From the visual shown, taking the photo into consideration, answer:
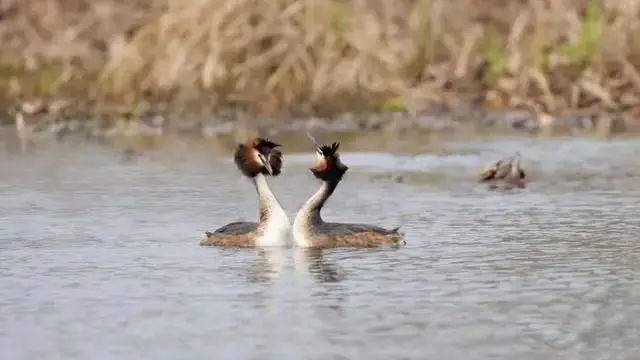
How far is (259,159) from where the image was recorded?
14328 millimetres

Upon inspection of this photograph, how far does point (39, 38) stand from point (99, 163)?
11622mm

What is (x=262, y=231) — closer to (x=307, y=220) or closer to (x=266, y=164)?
(x=307, y=220)

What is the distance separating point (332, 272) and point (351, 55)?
16473mm

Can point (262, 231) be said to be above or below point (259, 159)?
below

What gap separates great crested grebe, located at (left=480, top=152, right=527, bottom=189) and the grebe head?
4.14 m

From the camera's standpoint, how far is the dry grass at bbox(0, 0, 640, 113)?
28188mm

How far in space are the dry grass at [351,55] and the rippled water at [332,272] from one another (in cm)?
834

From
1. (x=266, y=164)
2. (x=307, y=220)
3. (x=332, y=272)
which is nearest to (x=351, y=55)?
(x=266, y=164)

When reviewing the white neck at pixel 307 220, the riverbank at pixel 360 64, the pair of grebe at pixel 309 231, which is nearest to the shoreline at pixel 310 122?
the riverbank at pixel 360 64

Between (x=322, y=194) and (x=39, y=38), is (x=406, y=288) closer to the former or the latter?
(x=322, y=194)

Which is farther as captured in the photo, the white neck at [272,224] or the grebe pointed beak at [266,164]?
the grebe pointed beak at [266,164]

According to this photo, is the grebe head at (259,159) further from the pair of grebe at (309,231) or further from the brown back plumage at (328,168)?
the brown back plumage at (328,168)

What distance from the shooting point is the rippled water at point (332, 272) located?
9828 millimetres

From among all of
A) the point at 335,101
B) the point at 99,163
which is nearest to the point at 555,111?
the point at 335,101
